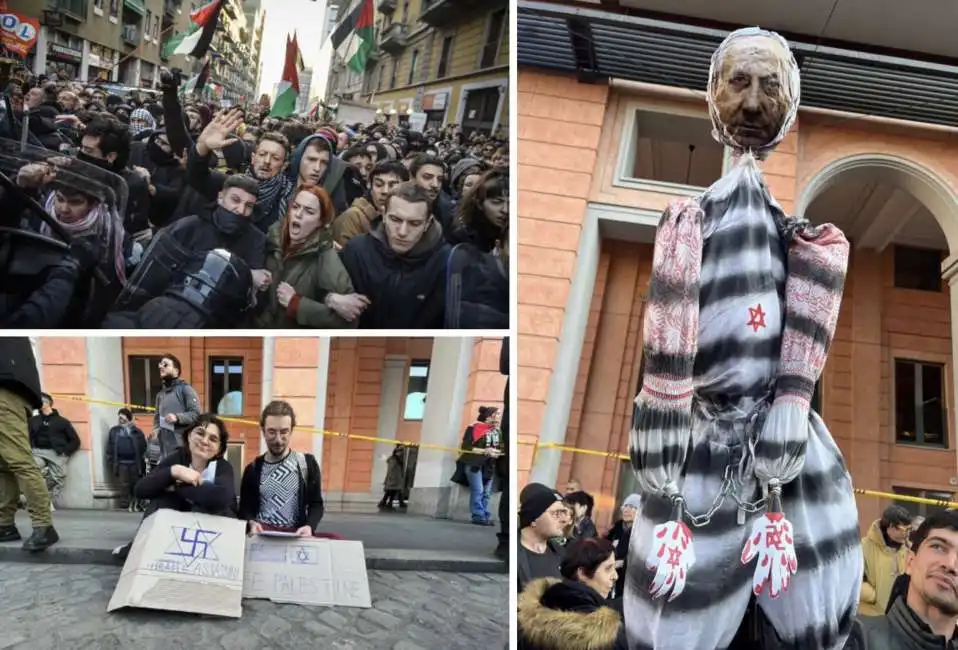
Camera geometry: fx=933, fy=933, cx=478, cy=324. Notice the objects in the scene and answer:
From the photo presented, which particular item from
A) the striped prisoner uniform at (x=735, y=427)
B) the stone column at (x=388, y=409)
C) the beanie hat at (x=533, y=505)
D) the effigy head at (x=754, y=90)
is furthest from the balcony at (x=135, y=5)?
the striped prisoner uniform at (x=735, y=427)

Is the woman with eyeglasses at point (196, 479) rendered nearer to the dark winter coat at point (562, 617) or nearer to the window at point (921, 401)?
the dark winter coat at point (562, 617)

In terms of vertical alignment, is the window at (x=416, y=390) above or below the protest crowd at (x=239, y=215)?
below

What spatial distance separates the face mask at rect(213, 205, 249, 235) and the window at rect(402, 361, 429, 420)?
4.09 feet

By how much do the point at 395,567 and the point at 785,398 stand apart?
7.91 feet

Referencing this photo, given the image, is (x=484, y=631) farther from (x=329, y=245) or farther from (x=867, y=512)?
(x=867, y=512)

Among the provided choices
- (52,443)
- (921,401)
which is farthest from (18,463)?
(921,401)

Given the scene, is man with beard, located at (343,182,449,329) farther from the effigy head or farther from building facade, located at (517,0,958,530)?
the effigy head

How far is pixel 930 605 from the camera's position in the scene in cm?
223

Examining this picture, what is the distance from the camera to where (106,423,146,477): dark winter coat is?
12.1 feet

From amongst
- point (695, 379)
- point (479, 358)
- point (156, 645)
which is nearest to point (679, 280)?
point (695, 379)

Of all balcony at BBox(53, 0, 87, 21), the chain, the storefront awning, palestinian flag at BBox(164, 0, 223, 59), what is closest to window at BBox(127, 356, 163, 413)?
palestinian flag at BBox(164, 0, 223, 59)

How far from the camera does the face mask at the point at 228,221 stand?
4672 mm

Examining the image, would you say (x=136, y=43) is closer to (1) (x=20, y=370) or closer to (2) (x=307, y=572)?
(1) (x=20, y=370)

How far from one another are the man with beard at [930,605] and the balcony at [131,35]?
4.15 metres
